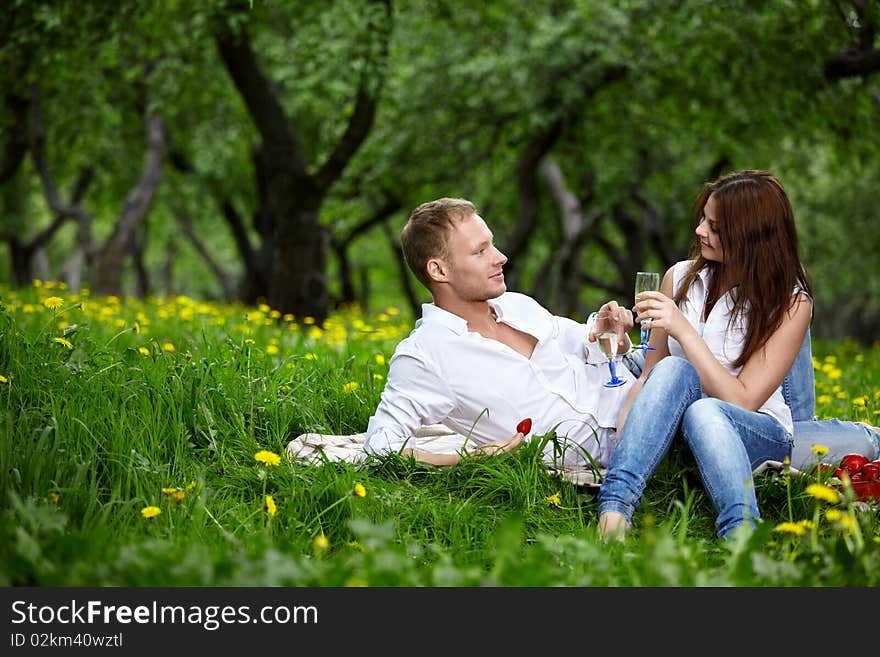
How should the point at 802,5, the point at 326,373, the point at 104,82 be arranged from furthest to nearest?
the point at 104,82 < the point at 802,5 < the point at 326,373

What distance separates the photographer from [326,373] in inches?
200

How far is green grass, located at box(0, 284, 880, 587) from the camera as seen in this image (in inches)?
103

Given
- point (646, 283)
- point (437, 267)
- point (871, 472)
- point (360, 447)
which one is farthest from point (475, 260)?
point (871, 472)

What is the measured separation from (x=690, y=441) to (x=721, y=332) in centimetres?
60

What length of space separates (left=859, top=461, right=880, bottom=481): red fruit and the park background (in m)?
0.12

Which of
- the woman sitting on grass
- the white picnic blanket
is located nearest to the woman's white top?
the woman sitting on grass

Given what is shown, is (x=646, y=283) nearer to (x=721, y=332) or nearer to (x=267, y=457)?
(x=721, y=332)

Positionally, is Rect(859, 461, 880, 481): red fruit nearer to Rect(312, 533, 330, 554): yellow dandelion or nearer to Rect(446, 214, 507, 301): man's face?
Rect(446, 214, 507, 301): man's face

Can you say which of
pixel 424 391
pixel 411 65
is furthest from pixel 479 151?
pixel 424 391

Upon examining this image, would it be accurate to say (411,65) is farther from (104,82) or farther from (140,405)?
(140,405)

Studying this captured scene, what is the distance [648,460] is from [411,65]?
11120 mm

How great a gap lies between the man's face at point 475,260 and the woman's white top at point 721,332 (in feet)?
2.59

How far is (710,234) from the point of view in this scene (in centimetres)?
407

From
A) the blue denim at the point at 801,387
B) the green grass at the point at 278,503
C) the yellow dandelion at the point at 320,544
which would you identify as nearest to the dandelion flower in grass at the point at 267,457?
the green grass at the point at 278,503
